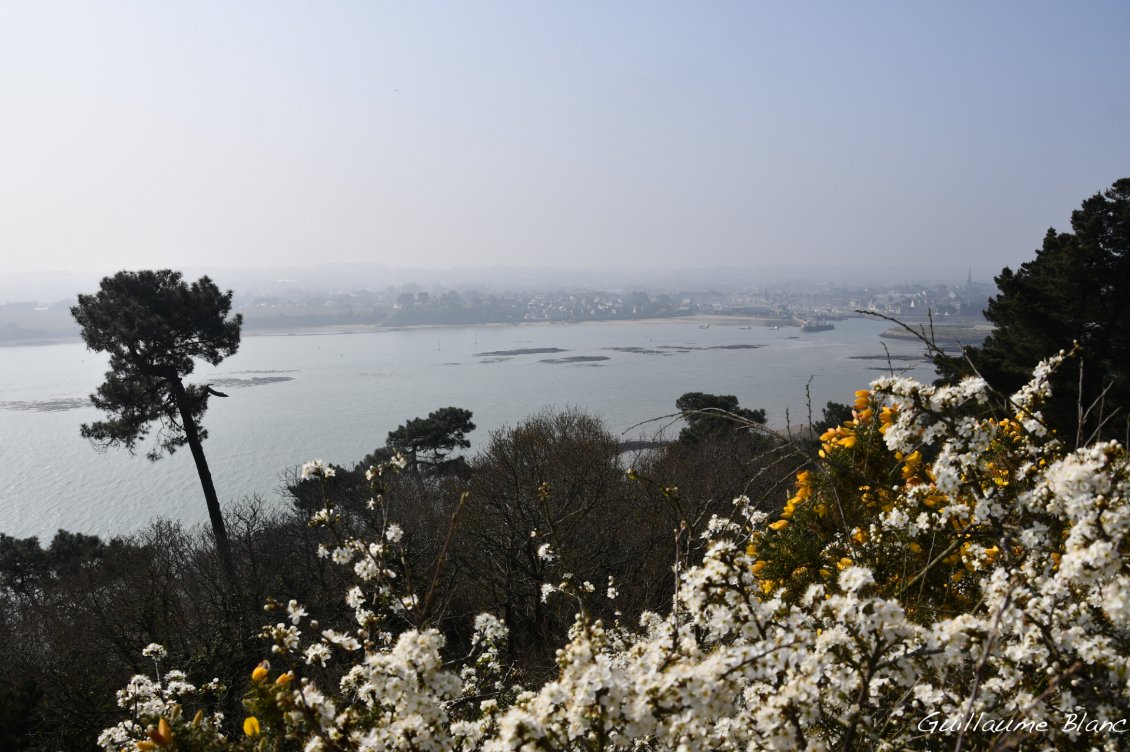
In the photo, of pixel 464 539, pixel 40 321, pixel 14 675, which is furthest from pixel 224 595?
pixel 40 321

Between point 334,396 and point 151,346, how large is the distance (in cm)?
2574

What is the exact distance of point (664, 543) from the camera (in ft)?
40.1

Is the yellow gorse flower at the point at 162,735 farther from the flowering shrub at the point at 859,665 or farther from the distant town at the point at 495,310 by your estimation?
the distant town at the point at 495,310

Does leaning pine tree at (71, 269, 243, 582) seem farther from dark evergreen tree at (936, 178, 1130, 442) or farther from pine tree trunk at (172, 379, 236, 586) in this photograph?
dark evergreen tree at (936, 178, 1130, 442)

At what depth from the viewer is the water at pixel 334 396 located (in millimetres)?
22578

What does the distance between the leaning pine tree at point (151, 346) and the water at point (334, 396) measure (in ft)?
17.9

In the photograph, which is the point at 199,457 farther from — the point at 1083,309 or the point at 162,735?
the point at 1083,309

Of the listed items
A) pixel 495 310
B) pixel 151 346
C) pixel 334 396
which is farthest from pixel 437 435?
pixel 495 310

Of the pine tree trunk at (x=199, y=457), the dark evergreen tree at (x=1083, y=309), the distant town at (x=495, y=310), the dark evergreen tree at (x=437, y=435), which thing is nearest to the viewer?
the dark evergreen tree at (x=1083, y=309)

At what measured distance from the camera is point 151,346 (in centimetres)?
1477

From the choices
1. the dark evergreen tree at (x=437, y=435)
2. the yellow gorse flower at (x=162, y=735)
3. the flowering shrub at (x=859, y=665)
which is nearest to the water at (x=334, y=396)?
the flowering shrub at (x=859, y=665)

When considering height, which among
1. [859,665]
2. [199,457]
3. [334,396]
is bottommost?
[334,396]

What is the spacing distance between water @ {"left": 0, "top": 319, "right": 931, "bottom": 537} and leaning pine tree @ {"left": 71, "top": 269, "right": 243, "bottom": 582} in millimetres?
5459

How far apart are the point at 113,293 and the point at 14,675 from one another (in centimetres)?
Result: 828
